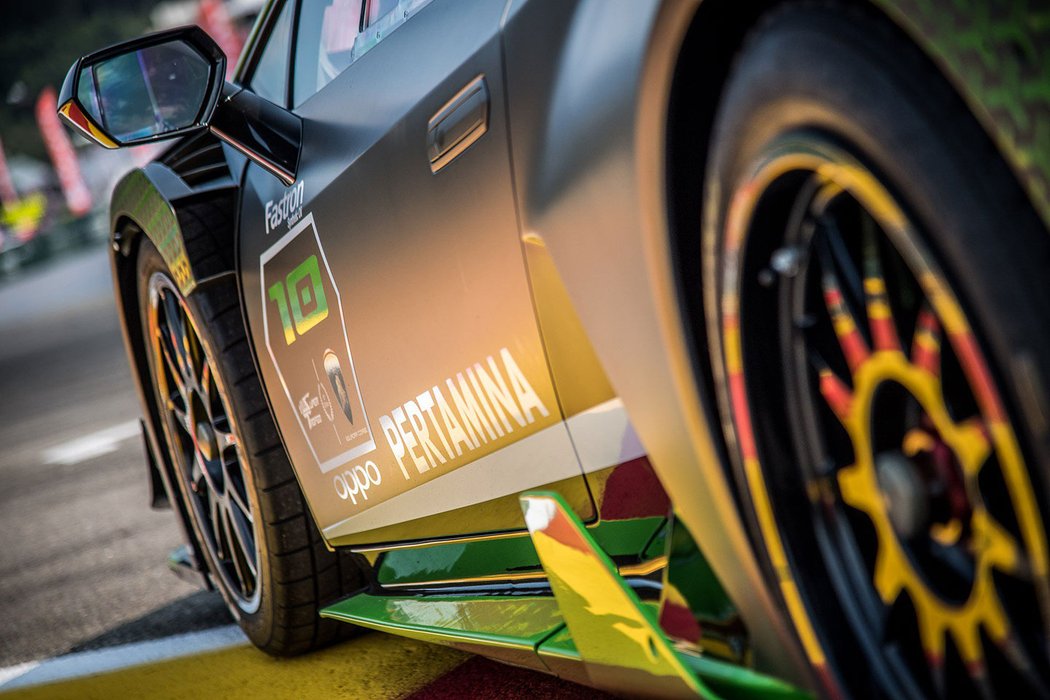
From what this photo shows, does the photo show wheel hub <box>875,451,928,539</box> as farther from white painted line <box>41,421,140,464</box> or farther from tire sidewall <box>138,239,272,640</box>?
white painted line <box>41,421,140,464</box>

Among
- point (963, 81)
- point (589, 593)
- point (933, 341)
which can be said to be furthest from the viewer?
point (589, 593)

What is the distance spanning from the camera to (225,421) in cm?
256

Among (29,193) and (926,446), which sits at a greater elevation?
(29,193)

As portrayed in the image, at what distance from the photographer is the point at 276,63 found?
2414mm

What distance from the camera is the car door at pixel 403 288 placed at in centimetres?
147

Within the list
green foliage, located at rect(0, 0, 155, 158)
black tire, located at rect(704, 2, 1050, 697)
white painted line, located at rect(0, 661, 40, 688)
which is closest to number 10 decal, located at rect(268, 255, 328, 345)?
black tire, located at rect(704, 2, 1050, 697)

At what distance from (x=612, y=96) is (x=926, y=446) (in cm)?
48

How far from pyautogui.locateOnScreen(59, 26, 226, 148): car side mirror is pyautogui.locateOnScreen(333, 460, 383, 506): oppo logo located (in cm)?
67

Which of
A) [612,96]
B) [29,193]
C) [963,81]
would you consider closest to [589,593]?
[612,96]

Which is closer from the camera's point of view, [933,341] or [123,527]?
[933,341]

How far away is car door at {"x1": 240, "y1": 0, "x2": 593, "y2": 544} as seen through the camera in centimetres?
147

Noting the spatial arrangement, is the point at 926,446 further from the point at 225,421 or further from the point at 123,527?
the point at 123,527

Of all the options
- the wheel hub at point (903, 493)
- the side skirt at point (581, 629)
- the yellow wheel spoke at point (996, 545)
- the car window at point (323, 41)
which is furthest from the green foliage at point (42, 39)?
the yellow wheel spoke at point (996, 545)

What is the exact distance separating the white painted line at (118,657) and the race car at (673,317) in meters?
0.83
